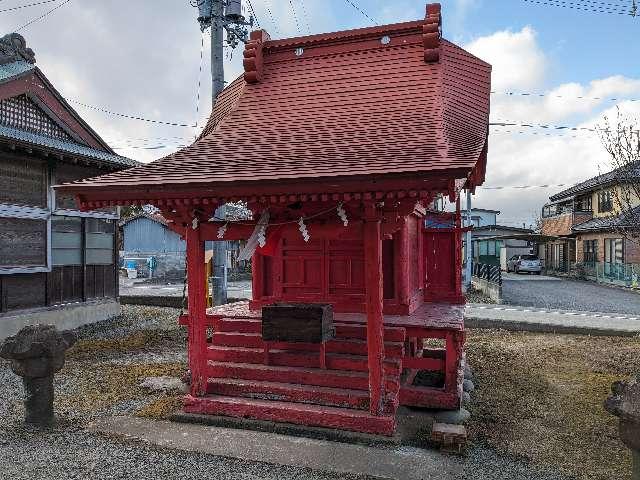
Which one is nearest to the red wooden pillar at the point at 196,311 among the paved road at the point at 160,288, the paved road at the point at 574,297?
the paved road at the point at 160,288

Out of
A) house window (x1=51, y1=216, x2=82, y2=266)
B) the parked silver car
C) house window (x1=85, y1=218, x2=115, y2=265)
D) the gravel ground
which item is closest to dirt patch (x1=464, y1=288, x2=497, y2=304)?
house window (x1=85, y1=218, x2=115, y2=265)

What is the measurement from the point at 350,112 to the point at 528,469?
19.4 ft

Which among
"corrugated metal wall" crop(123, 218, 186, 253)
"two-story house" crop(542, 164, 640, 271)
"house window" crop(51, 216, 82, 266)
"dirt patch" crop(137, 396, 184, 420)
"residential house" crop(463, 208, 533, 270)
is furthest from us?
"residential house" crop(463, 208, 533, 270)

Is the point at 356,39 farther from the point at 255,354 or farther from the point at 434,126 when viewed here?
the point at 255,354

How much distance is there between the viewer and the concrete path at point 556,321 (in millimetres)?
14634

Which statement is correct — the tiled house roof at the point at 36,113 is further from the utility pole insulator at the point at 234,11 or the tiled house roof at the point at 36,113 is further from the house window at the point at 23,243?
the utility pole insulator at the point at 234,11

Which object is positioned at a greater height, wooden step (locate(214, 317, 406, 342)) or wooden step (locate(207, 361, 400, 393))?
wooden step (locate(214, 317, 406, 342))

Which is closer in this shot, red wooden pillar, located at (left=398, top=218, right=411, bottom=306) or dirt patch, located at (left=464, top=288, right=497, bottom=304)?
red wooden pillar, located at (left=398, top=218, right=411, bottom=306)

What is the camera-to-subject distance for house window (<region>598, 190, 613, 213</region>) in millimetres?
31406

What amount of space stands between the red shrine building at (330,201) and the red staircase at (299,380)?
0.02 m

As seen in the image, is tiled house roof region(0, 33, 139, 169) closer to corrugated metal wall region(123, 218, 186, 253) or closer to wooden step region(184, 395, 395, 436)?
wooden step region(184, 395, 395, 436)

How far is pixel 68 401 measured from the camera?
802 cm

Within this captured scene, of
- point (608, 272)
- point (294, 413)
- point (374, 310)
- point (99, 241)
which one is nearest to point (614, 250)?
point (608, 272)

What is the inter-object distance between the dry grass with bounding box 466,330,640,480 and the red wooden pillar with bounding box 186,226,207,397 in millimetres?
4201
